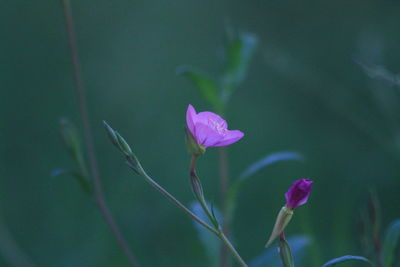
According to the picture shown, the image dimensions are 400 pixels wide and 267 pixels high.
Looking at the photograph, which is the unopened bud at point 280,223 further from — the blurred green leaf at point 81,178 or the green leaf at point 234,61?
the green leaf at point 234,61

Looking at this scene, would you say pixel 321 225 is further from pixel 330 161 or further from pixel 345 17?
pixel 345 17

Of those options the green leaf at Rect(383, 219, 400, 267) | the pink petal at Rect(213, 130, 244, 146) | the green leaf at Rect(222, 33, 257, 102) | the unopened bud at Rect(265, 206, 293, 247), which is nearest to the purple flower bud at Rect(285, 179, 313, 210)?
the unopened bud at Rect(265, 206, 293, 247)

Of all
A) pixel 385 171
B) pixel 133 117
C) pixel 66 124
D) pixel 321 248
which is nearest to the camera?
pixel 66 124

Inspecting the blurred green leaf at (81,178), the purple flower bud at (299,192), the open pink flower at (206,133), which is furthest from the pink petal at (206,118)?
the blurred green leaf at (81,178)

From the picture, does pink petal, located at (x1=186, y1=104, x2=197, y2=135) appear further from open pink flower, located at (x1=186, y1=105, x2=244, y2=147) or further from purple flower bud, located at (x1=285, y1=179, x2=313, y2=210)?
purple flower bud, located at (x1=285, y1=179, x2=313, y2=210)

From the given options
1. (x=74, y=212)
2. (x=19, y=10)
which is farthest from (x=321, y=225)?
(x=19, y=10)

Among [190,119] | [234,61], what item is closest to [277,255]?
[234,61]
